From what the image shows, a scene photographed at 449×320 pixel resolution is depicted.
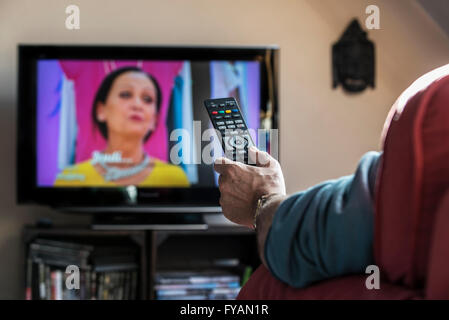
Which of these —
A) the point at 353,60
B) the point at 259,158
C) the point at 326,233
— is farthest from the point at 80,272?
the point at 326,233

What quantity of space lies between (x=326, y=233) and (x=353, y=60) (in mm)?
2376

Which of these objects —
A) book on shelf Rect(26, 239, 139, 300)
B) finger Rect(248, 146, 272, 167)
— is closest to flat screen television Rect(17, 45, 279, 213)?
book on shelf Rect(26, 239, 139, 300)

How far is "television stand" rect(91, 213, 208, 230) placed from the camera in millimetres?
2396

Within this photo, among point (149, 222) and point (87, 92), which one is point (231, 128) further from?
point (87, 92)

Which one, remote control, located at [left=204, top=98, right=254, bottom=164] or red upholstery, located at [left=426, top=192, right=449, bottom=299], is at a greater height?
remote control, located at [left=204, top=98, right=254, bottom=164]

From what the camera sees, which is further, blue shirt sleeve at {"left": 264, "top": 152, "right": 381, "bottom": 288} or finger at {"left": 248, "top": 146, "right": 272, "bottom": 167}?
finger at {"left": 248, "top": 146, "right": 272, "bottom": 167}

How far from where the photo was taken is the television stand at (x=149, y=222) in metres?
2.40

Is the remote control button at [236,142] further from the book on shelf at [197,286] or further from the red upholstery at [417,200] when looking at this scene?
the book on shelf at [197,286]

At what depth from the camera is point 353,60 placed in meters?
2.75

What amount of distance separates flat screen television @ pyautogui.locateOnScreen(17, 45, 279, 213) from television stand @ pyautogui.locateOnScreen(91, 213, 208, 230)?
55mm

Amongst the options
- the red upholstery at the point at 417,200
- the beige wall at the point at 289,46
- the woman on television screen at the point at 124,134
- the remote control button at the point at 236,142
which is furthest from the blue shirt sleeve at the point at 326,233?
the beige wall at the point at 289,46

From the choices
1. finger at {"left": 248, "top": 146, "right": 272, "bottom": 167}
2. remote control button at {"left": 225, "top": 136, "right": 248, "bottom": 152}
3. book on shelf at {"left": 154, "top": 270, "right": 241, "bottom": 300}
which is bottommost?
book on shelf at {"left": 154, "top": 270, "right": 241, "bottom": 300}

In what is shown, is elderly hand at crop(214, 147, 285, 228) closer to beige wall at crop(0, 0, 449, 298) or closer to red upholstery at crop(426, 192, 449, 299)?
red upholstery at crop(426, 192, 449, 299)
